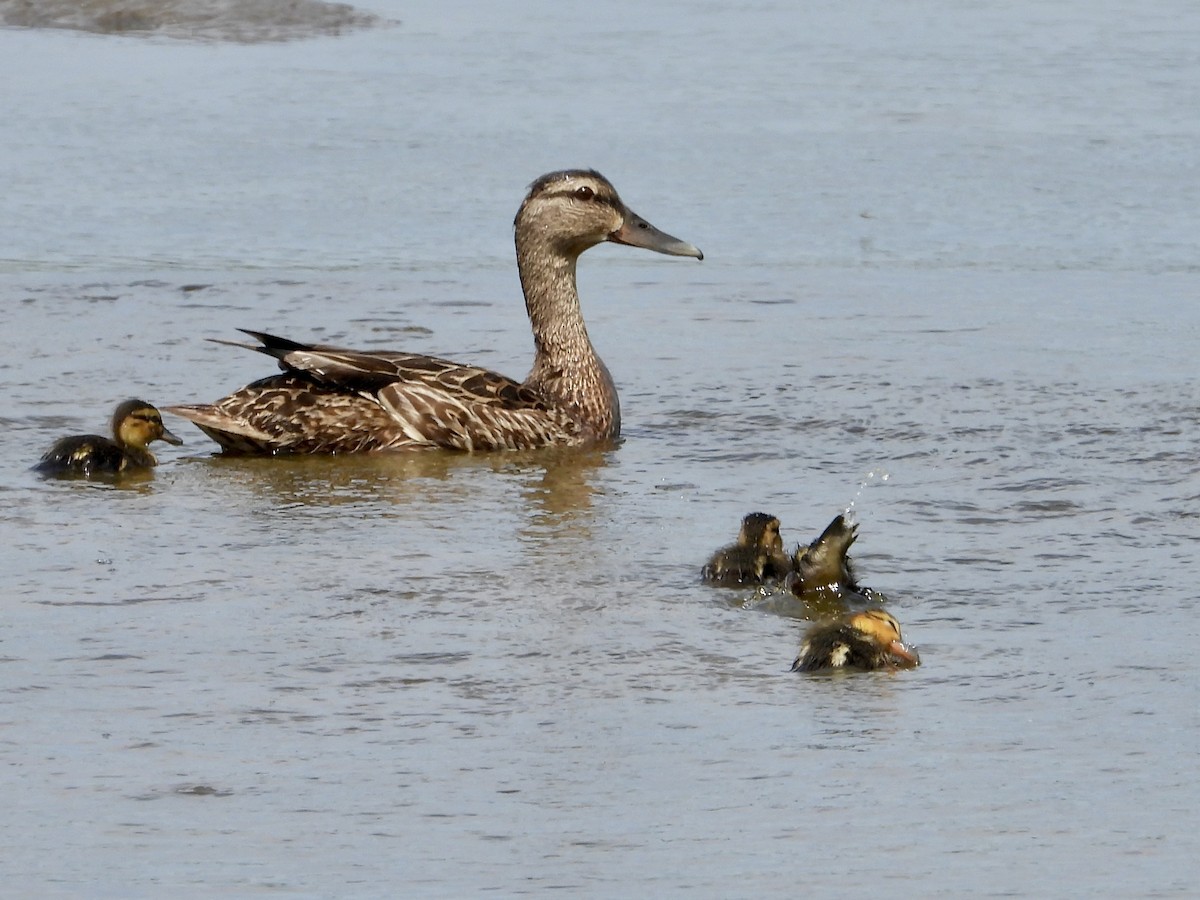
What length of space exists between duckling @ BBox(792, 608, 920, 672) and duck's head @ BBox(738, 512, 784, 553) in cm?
84

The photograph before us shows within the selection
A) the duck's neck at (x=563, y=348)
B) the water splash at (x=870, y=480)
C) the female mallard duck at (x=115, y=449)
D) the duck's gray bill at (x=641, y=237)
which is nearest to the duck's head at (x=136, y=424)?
the female mallard duck at (x=115, y=449)

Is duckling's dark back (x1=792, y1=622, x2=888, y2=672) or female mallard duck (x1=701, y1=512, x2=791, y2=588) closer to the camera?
duckling's dark back (x1=792, y1=622, x2=888, y2=672)

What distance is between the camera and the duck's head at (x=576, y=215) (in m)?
9.40

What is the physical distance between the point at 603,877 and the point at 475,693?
1.21 m

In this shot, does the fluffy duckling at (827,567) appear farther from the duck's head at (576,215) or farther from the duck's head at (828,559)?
the duck's head at (576,215)

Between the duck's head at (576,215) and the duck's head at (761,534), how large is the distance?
279 centimetres

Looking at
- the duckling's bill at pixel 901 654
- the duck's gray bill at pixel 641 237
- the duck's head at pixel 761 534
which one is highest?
the duck's gray bill at pixel 641 237

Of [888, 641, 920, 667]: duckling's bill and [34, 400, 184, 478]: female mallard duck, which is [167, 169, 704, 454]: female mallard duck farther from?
[888, 641, 920, 667]: duckling's bill

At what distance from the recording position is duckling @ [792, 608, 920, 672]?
5645mm

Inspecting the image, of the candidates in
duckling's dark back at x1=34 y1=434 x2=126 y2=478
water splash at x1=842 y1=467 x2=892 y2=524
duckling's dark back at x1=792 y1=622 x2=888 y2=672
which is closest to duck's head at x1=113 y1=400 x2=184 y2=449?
duckling's dark back at x1=34 y1=434 x2=126 y2=478

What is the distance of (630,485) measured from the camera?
26.8 ft

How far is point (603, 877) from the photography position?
439 centimetres

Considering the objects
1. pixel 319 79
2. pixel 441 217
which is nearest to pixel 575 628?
pixel 441 217

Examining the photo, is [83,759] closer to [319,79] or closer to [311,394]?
[311,394]
